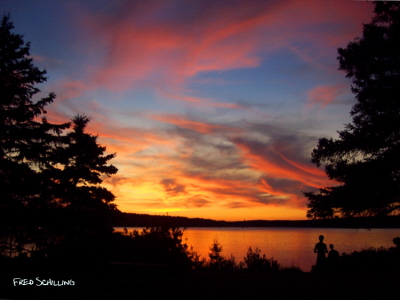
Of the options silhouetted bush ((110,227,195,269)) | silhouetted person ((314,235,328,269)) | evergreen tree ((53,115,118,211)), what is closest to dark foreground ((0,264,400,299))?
silhouetted person ((314,235,328,269))

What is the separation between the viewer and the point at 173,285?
486 inches

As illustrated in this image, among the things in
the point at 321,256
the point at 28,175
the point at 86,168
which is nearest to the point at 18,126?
the point at 28,175

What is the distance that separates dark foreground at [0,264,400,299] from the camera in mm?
10805

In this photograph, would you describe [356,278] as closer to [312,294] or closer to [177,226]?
[312,294]

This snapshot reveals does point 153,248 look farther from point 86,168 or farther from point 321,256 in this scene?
point 86,168

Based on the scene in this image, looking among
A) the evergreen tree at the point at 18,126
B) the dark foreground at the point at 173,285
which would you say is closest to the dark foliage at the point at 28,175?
the evergreen tree at the point at 18,126

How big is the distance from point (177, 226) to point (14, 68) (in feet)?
→ 49.5

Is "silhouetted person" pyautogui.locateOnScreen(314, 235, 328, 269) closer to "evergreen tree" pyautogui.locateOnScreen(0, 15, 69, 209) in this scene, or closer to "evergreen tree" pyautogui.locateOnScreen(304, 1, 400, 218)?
"evergreen tree" pyautogui.locateOnScreen(304, 1, 400, 218)

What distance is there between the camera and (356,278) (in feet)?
46.3

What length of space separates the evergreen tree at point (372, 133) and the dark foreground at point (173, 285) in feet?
16.6

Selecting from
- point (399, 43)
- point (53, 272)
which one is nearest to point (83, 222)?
point (53, 272)

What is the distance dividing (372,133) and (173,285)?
14377mm

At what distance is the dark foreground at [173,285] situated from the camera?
10.8m

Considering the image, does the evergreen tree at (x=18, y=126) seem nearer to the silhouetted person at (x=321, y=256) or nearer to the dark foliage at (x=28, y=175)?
the dark foliage at (x=28, y=175)
